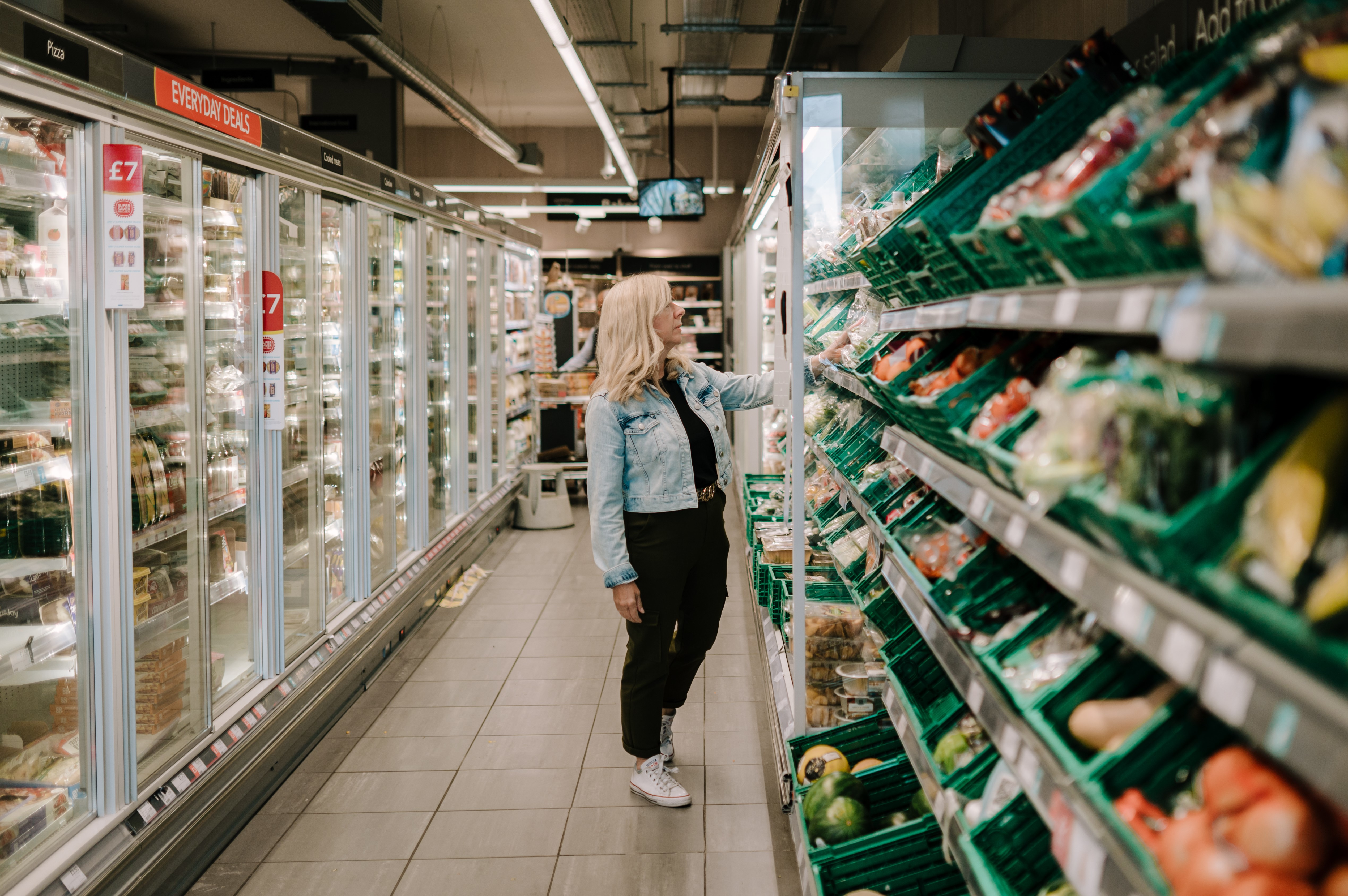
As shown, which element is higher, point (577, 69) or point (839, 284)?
point (577, 69)

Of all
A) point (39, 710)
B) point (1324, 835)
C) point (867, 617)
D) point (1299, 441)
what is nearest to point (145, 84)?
point (39, 710)

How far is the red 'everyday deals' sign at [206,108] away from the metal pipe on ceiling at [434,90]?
2977mm

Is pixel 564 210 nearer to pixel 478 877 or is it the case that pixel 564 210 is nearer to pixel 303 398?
pixel 303 398

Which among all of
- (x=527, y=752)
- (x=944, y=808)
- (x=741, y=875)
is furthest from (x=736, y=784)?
(x=944, y=808)

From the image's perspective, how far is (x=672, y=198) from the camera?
9555mm

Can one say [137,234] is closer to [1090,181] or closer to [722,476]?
[722,476]

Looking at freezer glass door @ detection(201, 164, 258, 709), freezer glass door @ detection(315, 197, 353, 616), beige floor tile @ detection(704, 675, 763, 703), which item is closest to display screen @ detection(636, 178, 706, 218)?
freezer glass door @ detection(315, 197, 353, 616)

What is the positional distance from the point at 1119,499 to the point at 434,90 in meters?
7.50

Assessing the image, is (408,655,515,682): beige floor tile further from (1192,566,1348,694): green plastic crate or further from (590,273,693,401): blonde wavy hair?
(1192,566,1348,694): green plastic crate

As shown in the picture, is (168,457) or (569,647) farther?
(569,647)

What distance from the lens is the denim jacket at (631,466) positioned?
10.8 feet

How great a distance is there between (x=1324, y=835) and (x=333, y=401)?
455cm

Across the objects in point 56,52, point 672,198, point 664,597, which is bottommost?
point 664,597

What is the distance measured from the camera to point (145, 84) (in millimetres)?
2721
